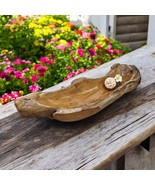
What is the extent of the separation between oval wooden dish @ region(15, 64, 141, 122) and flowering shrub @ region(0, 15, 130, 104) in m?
1.18

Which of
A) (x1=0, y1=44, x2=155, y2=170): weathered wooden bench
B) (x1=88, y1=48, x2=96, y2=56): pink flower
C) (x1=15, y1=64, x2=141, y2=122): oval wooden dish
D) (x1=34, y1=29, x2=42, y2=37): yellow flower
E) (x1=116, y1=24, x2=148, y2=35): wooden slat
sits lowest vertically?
(x1=116, y1=24, x2=148, y2=35): wooden slat

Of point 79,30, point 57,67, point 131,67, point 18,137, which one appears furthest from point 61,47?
point 18,137

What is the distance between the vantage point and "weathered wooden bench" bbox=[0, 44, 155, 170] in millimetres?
1078

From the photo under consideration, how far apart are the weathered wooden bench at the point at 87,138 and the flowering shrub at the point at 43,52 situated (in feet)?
4.11

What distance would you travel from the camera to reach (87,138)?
3.84ft

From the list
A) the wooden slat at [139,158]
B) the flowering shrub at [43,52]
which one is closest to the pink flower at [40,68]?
the flowering shrub at [43,52]

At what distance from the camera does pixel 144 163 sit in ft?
4.53

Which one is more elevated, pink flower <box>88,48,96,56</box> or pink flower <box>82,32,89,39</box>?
pink flower <box>82,32,89,39</box>

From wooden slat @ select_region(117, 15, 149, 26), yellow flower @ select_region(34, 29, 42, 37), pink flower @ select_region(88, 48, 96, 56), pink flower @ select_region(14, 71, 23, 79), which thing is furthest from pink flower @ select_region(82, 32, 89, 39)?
wooden slat @ select_region(117, 15, 149, 26)

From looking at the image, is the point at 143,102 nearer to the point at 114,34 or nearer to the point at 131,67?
the point at 131,67

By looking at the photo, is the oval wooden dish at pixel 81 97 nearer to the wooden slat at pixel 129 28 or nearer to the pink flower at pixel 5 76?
the pink flower at pixel 5 76

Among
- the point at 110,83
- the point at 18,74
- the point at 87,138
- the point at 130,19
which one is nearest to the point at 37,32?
the point at 18,74

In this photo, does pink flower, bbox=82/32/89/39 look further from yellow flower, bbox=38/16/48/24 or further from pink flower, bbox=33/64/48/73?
pink flower, bbox=33/64/48/73

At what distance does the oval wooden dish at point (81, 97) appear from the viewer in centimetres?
117
